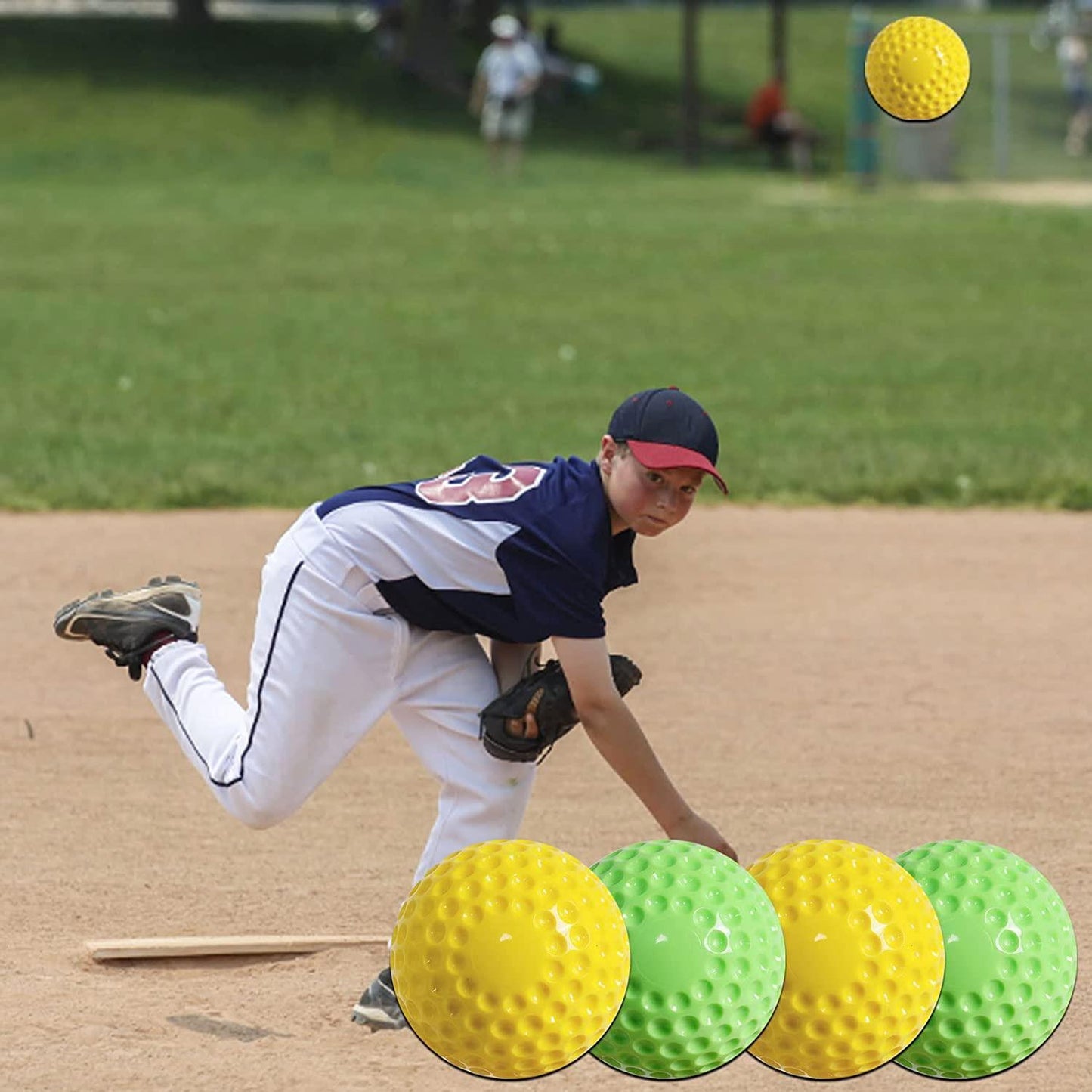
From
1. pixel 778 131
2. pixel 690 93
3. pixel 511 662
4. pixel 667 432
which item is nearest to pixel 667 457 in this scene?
pixel 667 432

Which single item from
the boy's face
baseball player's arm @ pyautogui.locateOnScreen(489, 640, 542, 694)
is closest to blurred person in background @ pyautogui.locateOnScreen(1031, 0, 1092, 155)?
baseball player's arm @ pyautogui.locateOnScreen(489, 640, 542, 694)

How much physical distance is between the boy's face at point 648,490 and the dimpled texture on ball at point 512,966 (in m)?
0.88

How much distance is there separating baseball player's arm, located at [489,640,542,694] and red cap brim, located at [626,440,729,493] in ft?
2.43

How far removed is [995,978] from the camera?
4.27m

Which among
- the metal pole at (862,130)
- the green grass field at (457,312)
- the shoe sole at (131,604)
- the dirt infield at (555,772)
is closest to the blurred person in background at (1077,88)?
the green grass field at (457,312)

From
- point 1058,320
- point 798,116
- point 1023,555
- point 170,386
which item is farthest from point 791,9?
point 1023,555

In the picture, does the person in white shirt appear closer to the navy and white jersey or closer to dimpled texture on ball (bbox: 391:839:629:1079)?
the navy and white jersey

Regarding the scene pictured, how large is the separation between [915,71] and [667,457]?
6.96 feet

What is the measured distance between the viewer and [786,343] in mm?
15852

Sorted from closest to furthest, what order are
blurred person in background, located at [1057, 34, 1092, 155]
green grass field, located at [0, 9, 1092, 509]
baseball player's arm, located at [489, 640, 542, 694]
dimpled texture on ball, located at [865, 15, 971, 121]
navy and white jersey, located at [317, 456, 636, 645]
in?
navy and white jersey, located at [317, 456, 636, 645], baseball player's arm, located at [489, 640, 542, 694], dimpled texture on ball, located at [865, 15, 971, 121], green grass field, located at [0, 9, 1092, 509], blurred person in background, located at [1057, 34, 1092, 155]

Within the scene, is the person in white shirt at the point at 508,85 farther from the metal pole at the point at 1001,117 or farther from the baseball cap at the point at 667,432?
the baseball cap at the point at 667,432

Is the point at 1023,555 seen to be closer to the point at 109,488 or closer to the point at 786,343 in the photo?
the point at 109,488

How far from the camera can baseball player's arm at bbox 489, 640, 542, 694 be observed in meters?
5.03

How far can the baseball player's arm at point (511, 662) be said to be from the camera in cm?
503
